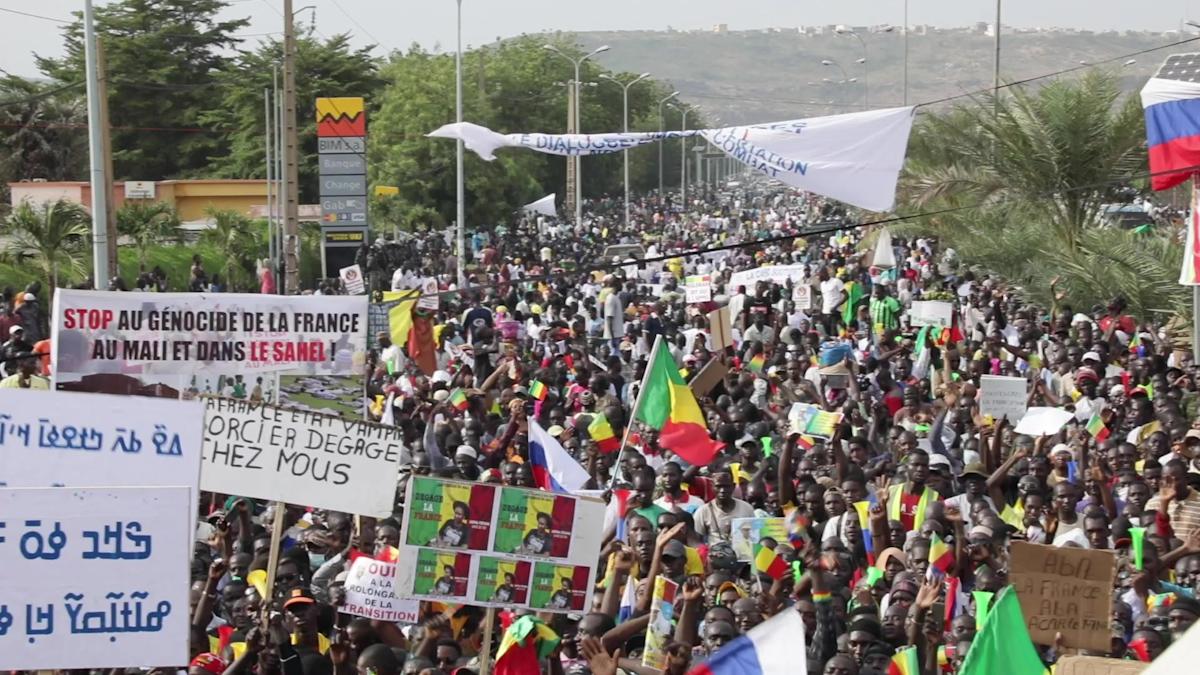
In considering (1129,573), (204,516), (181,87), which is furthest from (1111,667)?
(181,87)

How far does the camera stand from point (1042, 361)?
1727cm

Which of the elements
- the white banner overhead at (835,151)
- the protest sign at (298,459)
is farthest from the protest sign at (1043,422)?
the protest sign at (298,459)

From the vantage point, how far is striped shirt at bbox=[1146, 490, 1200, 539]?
9453 mm

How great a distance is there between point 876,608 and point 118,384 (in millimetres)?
3978

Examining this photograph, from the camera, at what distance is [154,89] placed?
61094 millimetres

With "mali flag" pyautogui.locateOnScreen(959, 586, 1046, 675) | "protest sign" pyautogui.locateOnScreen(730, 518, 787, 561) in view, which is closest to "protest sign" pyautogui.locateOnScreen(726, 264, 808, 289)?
"protest sign" pyautogui.locateOnScreen(730, 518, 787, 561)

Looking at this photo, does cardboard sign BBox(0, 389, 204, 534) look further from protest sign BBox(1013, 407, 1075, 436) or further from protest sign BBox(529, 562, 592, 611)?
protest sign BBox(1013, 407, 1075, 436)

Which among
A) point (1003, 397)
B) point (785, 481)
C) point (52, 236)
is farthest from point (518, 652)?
point (52, 236)

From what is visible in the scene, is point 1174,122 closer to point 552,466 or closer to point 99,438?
point 552,466

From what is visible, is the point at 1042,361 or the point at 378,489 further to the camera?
the point at 1042,361

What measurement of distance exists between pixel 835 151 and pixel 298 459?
4.25m

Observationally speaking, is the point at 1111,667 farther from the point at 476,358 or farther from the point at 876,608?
the point at 476,358

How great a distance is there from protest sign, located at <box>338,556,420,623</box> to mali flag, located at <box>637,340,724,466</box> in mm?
3963

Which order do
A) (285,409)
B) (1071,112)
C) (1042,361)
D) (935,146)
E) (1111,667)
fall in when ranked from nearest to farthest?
(1111,667)
(285,409)
(1042,361)
(1071,112)
(935,146)
